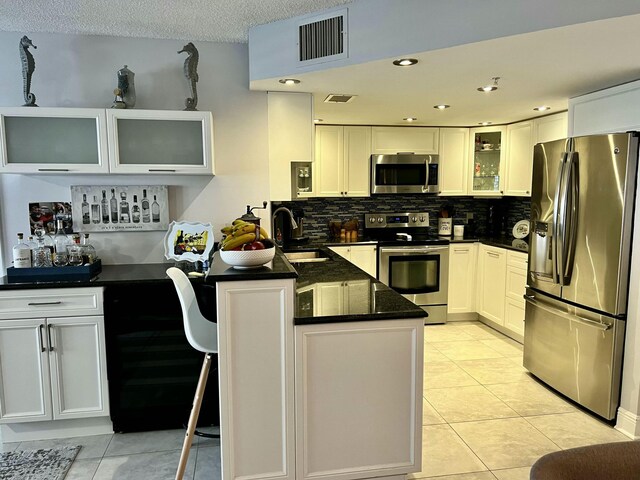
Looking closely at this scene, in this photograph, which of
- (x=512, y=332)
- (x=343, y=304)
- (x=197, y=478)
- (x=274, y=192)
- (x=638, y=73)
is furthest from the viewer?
(x=512, y=332)

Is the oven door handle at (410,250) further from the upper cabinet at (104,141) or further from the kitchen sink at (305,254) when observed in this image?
the upper cabinet at (104,141)

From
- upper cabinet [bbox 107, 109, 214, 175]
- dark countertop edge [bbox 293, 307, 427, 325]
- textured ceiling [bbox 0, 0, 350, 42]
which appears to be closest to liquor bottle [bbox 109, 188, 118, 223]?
upper cabinet [bbox 107, 109, 214, 175]

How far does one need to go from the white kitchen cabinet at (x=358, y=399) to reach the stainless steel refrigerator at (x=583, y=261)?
4.98ft

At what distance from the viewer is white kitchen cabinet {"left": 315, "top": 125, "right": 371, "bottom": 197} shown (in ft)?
15.5

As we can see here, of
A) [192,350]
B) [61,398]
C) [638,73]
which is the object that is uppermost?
[638,73]

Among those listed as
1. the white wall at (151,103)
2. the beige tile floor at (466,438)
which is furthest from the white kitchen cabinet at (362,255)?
the white wall at (151,103)

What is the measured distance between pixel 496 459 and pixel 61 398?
2.59 m

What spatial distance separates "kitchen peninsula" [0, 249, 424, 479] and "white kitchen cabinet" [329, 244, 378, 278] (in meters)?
2.41

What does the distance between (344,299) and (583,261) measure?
1.77m

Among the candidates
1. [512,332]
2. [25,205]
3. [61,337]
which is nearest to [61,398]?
[61,337]

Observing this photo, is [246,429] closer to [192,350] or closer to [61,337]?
[192,350]

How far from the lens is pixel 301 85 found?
3053mm

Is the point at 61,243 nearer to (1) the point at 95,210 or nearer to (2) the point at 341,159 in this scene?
(1) the point at 95,210

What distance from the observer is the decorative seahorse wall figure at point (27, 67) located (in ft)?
9.02
